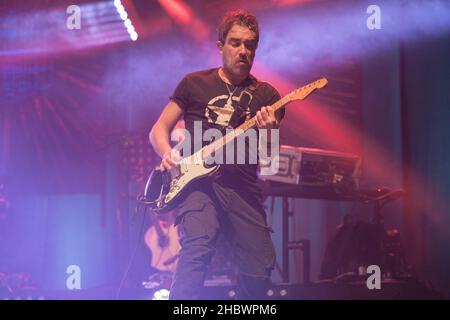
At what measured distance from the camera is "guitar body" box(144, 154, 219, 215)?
A: 365 centimetres

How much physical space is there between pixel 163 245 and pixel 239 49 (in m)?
3.38

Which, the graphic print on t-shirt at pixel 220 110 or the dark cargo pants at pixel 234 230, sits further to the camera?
the graphic print on t-shirt at pixel 220 110

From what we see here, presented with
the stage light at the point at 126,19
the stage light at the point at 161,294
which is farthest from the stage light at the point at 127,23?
the stage light at the point at 161,294

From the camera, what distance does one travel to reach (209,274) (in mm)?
6055

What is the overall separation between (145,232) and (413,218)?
9.75 feet

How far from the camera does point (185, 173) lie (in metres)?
3.70

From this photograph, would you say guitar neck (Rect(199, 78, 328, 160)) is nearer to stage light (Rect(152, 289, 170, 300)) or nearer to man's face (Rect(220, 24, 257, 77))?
man's face (Rect(220, 24, 257, 77))

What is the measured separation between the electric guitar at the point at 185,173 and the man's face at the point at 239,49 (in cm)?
32

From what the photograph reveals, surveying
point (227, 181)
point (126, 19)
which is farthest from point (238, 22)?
point (126, 19)

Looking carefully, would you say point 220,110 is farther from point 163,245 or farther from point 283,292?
point 163,245

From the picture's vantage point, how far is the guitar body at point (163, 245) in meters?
6.57

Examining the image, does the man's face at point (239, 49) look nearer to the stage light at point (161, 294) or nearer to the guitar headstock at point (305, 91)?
the guitar headstock at point (305, 91)
